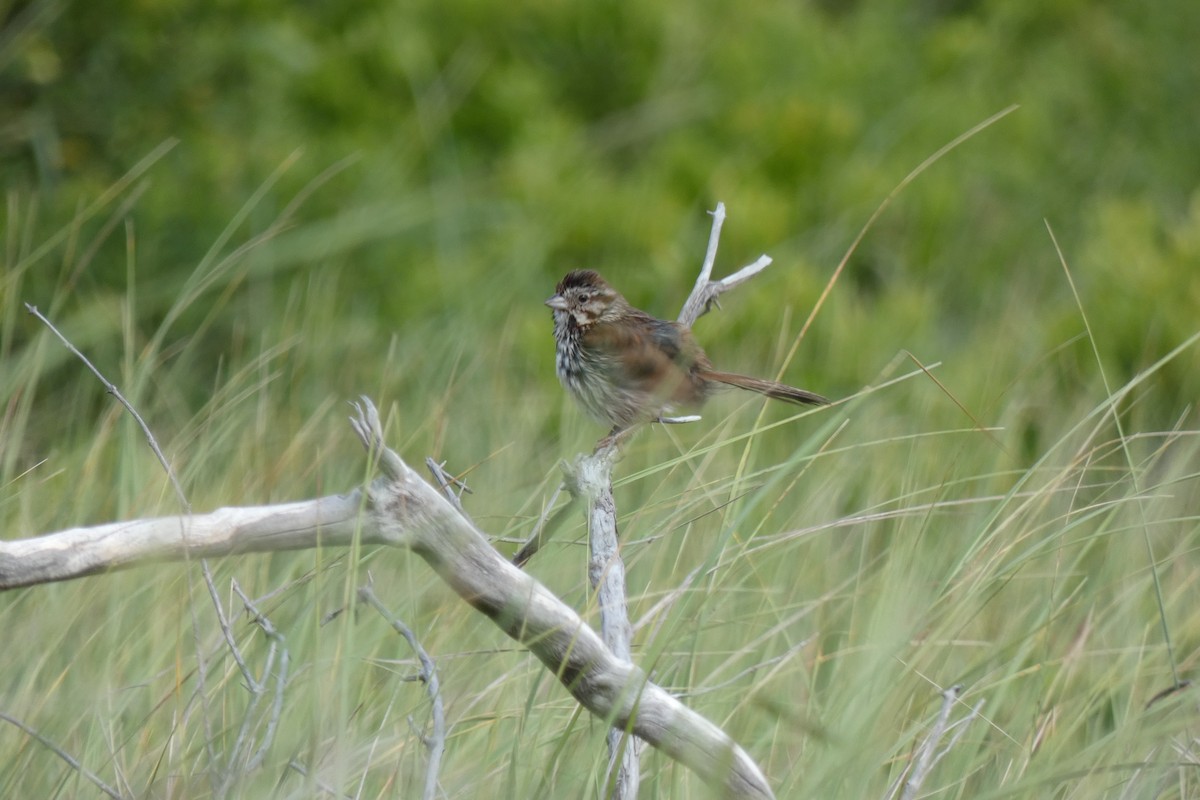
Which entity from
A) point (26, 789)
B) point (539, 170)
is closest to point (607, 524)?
point (26, 789)

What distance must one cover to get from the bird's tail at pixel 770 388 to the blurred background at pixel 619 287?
6.0 inches

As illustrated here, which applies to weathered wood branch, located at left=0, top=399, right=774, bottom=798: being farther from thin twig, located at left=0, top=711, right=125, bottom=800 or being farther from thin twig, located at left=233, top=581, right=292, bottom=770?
thin twig, located at left=0, top=711, right=125, bottom=800

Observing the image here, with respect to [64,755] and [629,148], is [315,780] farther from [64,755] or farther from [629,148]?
[629,148]

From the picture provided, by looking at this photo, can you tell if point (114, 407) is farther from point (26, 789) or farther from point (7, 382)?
point (26, 789)

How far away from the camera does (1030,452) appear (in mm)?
6234

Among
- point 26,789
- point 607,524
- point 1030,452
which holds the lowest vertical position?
point 1030,452

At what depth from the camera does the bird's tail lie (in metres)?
3.30

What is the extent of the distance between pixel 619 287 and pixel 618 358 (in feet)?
10.3

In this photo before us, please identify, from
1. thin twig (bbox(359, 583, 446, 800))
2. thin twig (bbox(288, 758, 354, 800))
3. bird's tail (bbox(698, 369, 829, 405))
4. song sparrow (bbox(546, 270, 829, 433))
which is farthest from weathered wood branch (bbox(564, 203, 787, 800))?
song sparrow (bbox(546, 270, 829, 433))

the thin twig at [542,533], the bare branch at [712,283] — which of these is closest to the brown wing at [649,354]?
the bare branch at [712,283]

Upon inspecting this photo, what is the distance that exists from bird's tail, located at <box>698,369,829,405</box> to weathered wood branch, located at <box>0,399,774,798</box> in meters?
1.08

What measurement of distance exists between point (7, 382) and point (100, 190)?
2170mm

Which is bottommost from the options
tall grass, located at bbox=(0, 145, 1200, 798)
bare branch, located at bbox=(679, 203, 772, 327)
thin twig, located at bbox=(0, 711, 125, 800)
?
tall grass, located at bbox=(0, 145, 1200, 798)

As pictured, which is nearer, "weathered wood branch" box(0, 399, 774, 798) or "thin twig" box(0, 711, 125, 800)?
"weathered wood branch" box(0, 399, 774, 798)
